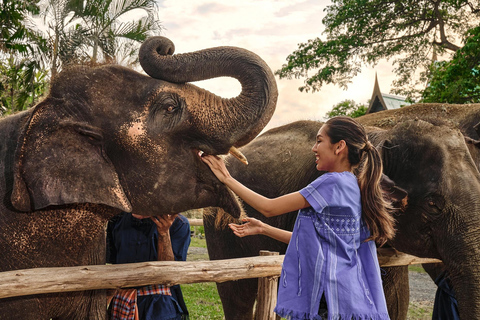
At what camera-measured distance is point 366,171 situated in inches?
104

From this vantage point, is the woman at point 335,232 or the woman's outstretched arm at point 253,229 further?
the woman's outstretched arm at point 253,229

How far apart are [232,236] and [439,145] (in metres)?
2.01

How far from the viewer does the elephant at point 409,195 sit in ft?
11.7

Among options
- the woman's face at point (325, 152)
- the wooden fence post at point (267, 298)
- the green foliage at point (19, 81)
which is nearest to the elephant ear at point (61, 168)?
the woman's face at point (325, 152)

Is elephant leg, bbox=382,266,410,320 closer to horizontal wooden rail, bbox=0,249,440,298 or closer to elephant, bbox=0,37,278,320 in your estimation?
horizontal wooden rail, bbox=0,249,440,298

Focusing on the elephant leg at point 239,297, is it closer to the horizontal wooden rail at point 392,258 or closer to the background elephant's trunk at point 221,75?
the horizontal wooden rail at point 392,258

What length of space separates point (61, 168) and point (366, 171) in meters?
1.54

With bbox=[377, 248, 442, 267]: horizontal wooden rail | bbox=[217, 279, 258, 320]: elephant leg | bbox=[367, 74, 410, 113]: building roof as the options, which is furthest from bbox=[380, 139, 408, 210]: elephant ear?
bbox=[367, 74, 410, 113]: building roof

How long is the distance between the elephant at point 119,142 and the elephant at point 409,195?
92 cm

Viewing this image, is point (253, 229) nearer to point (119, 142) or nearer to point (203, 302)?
point (119, 142)

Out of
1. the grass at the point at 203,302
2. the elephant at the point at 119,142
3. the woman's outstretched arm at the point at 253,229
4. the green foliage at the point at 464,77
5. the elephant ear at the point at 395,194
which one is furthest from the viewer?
the green foliage at the point at 464,77

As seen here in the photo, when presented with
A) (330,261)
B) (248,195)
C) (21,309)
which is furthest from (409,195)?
(21,309)

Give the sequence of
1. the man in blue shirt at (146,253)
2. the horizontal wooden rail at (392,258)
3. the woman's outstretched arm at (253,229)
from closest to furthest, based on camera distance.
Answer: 1. the woman's outstretched arm at (253,229)
2. the man in blue shirt at (146,253)
3. the horizontal wooden rail at (392,258)

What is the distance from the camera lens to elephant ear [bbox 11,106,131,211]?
2246 mm
